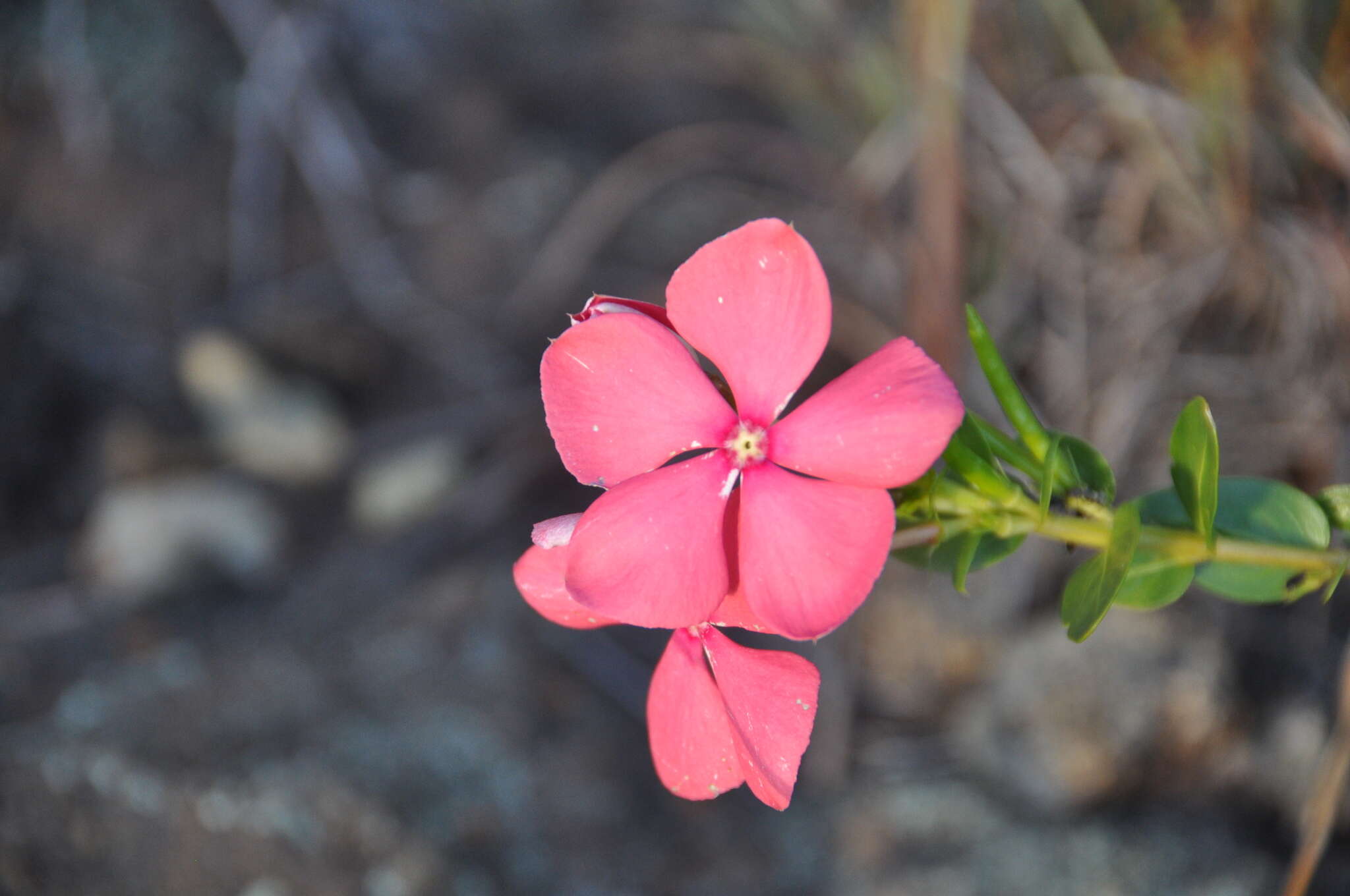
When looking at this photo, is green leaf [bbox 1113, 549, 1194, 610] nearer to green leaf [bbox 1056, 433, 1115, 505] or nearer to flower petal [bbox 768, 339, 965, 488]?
green leaf [bbox 1056, 433, 1115, 505]

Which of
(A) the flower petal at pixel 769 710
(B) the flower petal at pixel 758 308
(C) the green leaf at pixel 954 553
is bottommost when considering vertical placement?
(A) the flower petal at pixel 769 710

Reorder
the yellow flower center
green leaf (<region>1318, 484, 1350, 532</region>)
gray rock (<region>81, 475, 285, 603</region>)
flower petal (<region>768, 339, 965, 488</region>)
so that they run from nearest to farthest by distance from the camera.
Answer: flower petal (<region>768, 339, 965, 488</region>)
the yellow flower center
green leaf (<region>1318, 484, 1350, 532</region>)
gray rock (<region>81, 475, 285, 603</region>)

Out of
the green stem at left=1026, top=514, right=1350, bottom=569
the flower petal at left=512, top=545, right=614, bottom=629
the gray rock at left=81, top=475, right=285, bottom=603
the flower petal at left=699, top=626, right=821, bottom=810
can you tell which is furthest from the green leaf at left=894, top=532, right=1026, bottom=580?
the gray rock at left=81, top=475, right=285, bottom=603

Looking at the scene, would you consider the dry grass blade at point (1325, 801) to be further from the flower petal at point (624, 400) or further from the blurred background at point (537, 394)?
the flower petal at point (624, 400)

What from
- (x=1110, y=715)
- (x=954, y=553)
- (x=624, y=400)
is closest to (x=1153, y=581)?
(x=954, y=553)

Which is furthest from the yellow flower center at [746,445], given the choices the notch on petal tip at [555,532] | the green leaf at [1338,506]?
the green leaf at [1338,506]

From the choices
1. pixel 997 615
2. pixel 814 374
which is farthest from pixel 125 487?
pixel 997 615

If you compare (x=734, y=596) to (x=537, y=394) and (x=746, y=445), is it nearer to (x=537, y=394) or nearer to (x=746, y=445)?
(x=746, y=445)
